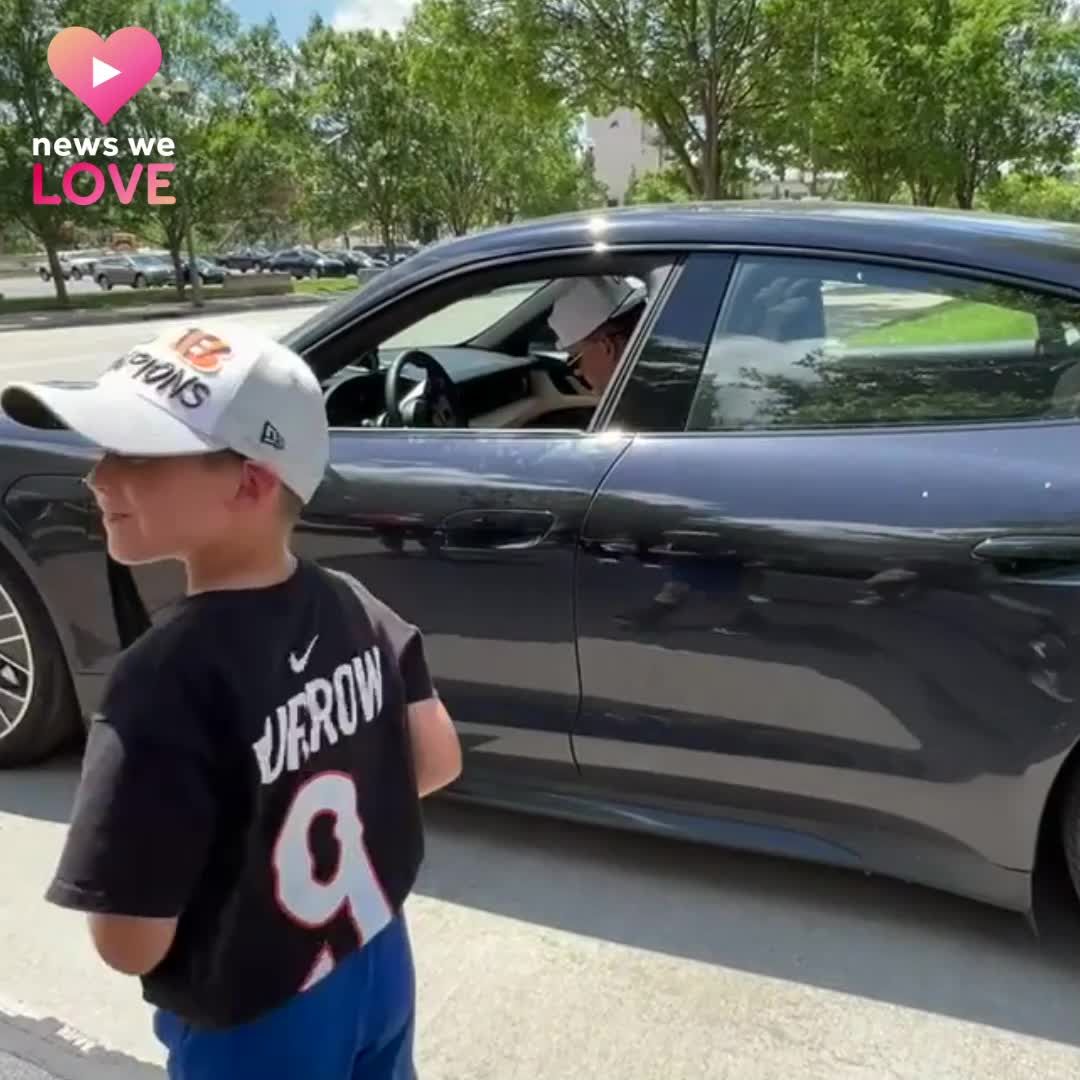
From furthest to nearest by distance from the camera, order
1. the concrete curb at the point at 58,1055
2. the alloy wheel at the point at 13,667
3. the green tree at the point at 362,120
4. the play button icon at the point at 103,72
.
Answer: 1. the green tree at the point at 362,120
2. the play button icon at the point at 103,72
3. the alloy wheel at the point at 13,667
4. the concrete curb at the point at 58,1055

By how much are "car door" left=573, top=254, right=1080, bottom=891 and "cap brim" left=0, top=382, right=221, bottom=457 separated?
1.34 m

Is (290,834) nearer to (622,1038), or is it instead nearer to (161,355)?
(161,355)

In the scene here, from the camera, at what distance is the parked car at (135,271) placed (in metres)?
41.6

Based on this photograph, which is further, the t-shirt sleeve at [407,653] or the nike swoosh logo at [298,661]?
the t-shirt sleeve at [407,653]

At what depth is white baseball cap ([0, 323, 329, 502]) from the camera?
44.3 inches

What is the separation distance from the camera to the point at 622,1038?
86.2 inches

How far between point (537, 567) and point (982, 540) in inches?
34.6

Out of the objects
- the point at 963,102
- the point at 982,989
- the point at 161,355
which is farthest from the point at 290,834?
the point at 963,102

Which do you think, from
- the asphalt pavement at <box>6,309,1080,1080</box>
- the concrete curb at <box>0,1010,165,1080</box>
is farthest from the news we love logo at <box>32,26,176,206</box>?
the concrete curb at <box>0,1010,165,1080</box>

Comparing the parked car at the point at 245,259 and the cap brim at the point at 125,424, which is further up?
the cap brim at the point at 125,424

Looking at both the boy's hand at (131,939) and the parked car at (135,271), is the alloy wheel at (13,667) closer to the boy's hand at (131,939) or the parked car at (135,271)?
the boy's hand at (131,939)

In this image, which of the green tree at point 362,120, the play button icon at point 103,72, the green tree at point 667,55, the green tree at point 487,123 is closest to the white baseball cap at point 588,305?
the green tree at point 667,55

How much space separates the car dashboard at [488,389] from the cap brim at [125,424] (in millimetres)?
1647

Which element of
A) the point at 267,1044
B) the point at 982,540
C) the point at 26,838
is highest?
the point at 982,540
